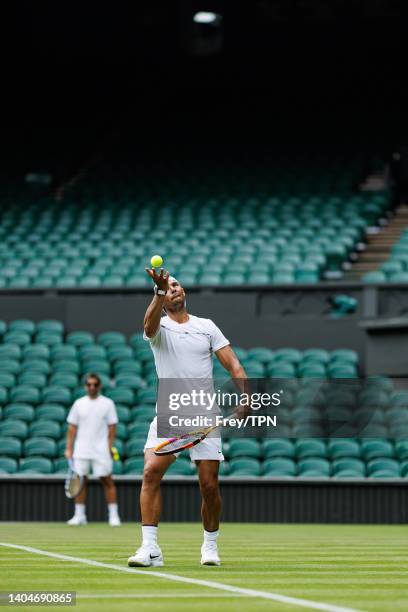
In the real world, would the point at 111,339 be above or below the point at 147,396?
above

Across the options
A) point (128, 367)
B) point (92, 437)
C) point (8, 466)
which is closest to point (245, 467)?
point (92, 437)

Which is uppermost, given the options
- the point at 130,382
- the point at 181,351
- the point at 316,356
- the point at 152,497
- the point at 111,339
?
the point at 111,339

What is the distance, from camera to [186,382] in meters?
8.34

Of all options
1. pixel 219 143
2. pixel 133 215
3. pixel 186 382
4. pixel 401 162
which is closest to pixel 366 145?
pixel 401 162

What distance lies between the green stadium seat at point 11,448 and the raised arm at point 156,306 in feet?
32.6

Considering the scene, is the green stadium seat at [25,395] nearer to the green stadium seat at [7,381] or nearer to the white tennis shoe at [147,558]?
the green stadium seat at [7,381]

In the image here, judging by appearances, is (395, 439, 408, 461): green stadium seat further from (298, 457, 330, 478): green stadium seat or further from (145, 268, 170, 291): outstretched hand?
(145, 268, 170, 291): outstretched hand

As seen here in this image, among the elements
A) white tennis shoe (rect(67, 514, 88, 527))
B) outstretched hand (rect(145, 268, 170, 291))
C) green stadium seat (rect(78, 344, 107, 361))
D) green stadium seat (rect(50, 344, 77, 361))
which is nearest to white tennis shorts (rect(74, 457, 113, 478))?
white tennis shoe (rect(67, 514, 88, 527))

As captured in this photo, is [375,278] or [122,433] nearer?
[122,433]

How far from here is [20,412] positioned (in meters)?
18.5

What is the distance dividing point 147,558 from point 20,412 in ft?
35.1

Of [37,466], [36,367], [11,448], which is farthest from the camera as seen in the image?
[36,367]

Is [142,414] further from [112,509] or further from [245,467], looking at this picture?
[112,509]

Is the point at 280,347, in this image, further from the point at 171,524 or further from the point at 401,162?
the point at 401,162
